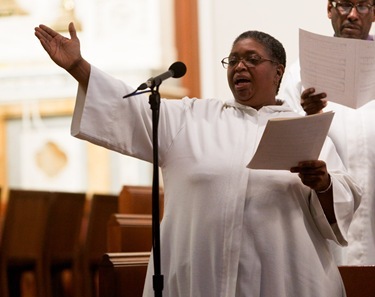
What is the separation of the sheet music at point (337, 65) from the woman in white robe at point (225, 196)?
0.63 feet

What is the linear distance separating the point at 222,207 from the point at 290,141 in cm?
32

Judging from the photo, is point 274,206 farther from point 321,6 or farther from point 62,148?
point 62,148

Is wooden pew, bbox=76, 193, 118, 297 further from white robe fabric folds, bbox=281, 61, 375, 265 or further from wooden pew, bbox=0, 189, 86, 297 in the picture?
white robe fabric folds, bbox=281, 61, 375, 265

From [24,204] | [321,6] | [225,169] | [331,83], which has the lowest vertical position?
[24,204]

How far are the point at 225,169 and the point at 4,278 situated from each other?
270cm

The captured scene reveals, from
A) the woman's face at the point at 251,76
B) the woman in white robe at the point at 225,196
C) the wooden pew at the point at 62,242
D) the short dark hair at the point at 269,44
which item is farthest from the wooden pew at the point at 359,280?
the wooden pew at the point at 62,242

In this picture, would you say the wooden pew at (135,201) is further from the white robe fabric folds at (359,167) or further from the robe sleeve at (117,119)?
the robe sleeve at (117,119)

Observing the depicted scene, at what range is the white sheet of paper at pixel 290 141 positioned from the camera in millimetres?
3021

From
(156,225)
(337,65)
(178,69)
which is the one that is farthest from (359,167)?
(156,225)

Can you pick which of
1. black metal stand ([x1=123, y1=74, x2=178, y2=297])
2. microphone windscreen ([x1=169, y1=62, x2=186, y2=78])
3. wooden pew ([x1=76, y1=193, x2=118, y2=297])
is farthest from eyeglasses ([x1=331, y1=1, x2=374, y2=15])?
wooden pew ([x1=76, y1=193, x2=118, y2=297])

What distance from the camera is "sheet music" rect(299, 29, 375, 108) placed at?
3.41 m

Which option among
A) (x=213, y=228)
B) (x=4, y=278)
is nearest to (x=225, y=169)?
(x=213, y=228)

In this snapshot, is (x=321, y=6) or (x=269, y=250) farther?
(x=321, y=6)

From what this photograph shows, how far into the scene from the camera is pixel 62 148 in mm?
8391
